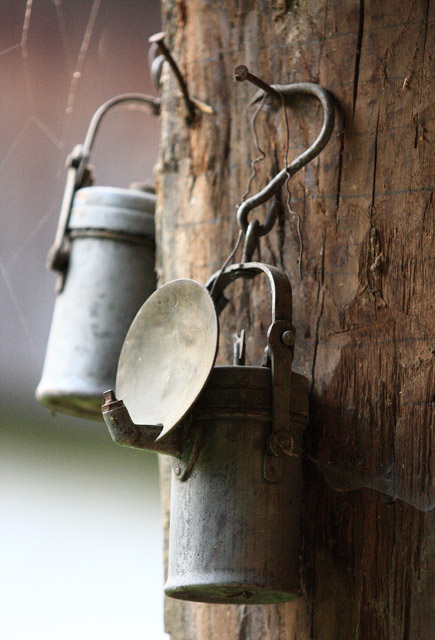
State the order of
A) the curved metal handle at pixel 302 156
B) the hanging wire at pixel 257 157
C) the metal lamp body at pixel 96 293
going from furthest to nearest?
the metal lamp body at pixel 96 293, the hanging wire at pixel 257 157, the curved metal handle at pixel 302 156

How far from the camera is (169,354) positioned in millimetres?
1460

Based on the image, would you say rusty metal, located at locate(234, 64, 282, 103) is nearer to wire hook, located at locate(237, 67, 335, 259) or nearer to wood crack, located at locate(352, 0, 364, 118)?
wire hook, located at locate(237, 67, 335, 259)

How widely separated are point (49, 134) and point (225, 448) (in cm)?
270

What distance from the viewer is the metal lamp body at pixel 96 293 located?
6.38ft

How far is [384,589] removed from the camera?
1.41 m

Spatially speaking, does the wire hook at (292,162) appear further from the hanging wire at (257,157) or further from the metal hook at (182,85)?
the metal hook at (182,85)

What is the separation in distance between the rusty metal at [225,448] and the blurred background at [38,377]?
2.24m

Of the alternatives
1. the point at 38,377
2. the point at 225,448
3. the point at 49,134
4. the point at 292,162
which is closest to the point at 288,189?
the point at 292,162

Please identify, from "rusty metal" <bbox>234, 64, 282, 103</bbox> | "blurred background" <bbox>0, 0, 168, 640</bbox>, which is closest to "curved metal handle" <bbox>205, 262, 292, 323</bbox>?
"rusty metal" <bbox>234, 64, 282, 103</bbox>

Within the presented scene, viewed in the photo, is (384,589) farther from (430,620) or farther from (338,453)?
(338,453)

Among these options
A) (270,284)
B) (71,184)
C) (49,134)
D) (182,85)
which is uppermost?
(49,134)

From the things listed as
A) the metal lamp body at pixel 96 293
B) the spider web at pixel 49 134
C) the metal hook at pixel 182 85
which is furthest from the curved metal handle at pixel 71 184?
the spider web at pixel 49 134

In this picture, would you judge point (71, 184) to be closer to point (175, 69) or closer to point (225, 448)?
point (175, 69)

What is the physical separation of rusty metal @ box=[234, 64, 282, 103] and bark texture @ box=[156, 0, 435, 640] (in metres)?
0.04
